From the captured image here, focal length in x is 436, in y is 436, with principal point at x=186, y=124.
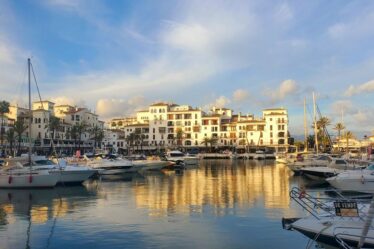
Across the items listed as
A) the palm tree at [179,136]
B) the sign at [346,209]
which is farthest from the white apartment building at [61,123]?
the sign at [346,209]

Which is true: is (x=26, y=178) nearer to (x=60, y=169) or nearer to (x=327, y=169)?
(x=60, y=169)

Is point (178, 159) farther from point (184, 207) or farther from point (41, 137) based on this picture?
point (41, 137)

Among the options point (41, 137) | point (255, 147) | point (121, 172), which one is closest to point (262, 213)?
point (121, 172)

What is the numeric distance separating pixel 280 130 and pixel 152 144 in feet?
156

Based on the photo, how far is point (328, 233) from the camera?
15.1 m

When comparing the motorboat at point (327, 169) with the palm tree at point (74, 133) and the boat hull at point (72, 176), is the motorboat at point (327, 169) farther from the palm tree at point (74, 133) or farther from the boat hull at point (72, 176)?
the palm tree at point (74, 133)

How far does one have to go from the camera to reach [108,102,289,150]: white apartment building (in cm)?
15362

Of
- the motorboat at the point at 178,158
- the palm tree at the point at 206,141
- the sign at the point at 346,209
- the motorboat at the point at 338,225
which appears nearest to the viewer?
the motorboat at the point at 338,225

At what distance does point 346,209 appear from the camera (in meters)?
15.4

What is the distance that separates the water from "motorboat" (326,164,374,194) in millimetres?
3993

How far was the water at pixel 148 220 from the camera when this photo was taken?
16.7 metres

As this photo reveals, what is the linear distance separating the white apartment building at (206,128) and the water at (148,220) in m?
122

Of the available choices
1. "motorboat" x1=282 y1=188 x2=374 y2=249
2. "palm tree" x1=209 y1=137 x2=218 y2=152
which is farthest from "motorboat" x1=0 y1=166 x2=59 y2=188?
"palm tree" x1=209 y1=137 x2=218 y2=152

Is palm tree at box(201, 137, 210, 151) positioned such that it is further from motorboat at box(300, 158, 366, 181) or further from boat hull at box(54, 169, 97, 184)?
boat hull at box(54, 169, 97, 184)
